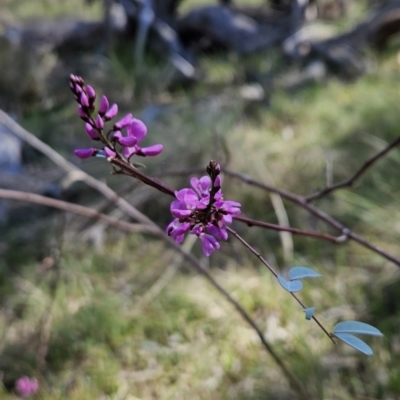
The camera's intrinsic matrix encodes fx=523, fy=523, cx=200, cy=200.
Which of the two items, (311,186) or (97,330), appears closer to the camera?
(97,330)

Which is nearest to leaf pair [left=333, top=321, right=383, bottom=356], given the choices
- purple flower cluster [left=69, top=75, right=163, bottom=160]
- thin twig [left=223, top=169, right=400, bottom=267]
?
purple flower cluster [left=69, top=75, right=163, bottom=160]

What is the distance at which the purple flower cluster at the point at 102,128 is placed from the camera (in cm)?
48

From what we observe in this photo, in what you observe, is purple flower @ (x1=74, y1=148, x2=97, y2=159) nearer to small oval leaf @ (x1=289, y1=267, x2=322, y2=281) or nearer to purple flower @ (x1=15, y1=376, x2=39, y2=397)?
small oval leaf @ (x1=289, y1=267, x2=322, y2=281)

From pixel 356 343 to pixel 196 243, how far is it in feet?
5.18

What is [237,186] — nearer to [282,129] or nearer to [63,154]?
[282,129]

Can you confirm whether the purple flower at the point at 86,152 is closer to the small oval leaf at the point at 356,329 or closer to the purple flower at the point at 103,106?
the purple flower at the point at 103,106

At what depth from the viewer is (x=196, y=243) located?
2066 mm

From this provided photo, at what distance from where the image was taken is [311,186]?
2186mm

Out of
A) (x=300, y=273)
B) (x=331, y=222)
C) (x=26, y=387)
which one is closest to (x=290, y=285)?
(x=300, y=273)

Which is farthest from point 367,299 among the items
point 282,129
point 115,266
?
point 282,129

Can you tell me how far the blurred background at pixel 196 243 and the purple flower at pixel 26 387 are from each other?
2 centimetres

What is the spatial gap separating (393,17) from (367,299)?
2.82 m

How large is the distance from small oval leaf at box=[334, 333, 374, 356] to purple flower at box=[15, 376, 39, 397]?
108cm

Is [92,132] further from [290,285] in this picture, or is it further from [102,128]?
[290,285]
